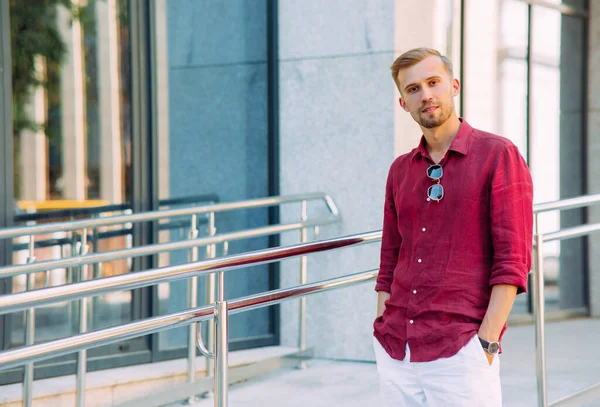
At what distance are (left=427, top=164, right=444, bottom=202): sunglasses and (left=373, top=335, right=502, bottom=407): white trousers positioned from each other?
389 millimetres

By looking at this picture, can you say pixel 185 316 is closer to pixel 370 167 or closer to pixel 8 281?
pixel 8 281

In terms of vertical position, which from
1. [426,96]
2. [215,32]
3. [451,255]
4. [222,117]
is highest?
[215,32]

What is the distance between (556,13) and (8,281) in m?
5.78

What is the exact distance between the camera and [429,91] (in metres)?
2.52

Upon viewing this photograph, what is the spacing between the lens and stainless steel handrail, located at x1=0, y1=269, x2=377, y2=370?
8.01ft

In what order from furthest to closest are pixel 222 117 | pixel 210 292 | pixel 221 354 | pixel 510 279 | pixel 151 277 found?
pixel 222 117
pixel 210 292
pixel 221 354
pixel 151 277
pixel 510 279

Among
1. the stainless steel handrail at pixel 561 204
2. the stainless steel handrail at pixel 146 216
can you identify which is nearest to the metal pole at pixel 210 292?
the stainless steel handrail at pixel 146 216

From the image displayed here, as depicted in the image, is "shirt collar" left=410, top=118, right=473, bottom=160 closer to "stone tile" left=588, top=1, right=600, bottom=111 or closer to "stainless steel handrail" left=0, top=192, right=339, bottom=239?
→ "stainless steel handrail" left=0, top=192, right=339, bottom=239

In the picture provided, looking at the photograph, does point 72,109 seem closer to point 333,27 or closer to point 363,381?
point 333,27

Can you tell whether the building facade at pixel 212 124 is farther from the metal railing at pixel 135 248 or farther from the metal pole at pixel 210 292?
the metal pole at pixel 210 292

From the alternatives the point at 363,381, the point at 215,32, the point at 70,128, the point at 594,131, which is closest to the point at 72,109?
the point at 70,128

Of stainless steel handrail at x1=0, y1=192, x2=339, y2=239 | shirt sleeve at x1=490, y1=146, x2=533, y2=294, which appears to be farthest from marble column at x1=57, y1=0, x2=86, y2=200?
shirt sleeve at x1=490, y1=146, x2=533, y2=294

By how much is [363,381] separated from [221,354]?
2.73 m

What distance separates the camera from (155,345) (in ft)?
19.9
